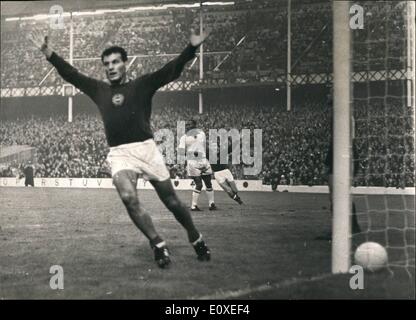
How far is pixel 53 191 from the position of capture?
14.0 metres

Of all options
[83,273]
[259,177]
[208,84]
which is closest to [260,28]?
[208,84]

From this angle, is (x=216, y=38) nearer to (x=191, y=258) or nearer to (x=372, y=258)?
(x=191, y=258)

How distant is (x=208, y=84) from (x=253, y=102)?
2.61 metres

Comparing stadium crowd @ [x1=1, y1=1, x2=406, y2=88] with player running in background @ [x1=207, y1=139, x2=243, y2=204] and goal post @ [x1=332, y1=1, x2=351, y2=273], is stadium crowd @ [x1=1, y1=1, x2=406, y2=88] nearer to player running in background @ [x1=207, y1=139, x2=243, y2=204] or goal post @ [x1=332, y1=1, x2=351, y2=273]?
player running in background @ [x1=207, y1=139, x2=243, y2=204]

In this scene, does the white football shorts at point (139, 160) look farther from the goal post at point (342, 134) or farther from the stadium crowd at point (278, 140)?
the stadium crowd at point (278, 140)

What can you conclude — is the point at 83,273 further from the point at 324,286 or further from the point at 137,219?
the point at 324,286

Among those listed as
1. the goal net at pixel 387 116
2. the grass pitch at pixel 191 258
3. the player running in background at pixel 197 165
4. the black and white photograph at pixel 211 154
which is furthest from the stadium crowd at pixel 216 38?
the grass pitch at pixel 191 258

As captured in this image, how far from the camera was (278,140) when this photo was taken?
8.41 metres

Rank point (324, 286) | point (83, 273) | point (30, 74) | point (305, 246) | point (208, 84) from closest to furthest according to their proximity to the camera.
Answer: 1. point (324, 286)
2. point (83, 273)
3. point (305, 246)
4. point (208, 84)
5. point (30, 74)

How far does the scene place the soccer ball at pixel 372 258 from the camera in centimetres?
434

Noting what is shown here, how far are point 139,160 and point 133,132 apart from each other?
252mm

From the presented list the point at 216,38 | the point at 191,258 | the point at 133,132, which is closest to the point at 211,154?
the point at 216,38

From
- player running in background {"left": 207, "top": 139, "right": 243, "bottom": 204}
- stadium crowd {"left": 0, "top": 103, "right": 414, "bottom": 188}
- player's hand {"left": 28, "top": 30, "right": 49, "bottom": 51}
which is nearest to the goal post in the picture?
stadium crowd {"left": 0, "top": 103, "right": 414, "bottom": 188}

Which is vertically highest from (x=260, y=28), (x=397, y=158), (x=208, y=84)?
(x=260, y=28)
